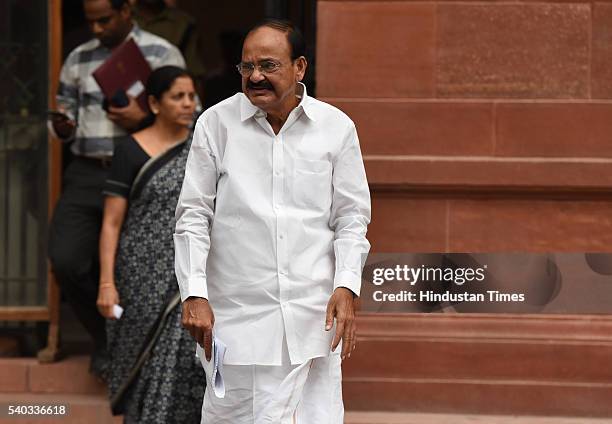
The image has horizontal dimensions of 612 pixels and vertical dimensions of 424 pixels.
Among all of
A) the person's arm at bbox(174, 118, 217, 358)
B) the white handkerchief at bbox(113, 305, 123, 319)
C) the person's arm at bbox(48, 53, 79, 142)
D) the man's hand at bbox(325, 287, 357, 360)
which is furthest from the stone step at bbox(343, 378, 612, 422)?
the person's arm at bbox(174, 118, 217, 358)

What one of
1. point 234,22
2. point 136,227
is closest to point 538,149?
point 136,227

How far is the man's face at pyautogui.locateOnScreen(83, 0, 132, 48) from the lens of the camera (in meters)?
7.96

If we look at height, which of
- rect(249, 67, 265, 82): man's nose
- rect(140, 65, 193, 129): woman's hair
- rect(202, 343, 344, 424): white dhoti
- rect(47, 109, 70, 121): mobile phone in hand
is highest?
rect(140, 65, 193, 129): woman's hair

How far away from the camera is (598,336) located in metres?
7.72

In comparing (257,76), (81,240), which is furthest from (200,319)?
(81,240)

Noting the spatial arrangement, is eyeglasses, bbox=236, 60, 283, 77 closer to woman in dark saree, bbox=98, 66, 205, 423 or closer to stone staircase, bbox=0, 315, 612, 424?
woman in dark saree, bbox=98, 66, 205, 423

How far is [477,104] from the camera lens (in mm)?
7770

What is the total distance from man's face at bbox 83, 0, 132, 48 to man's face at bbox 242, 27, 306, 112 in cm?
259

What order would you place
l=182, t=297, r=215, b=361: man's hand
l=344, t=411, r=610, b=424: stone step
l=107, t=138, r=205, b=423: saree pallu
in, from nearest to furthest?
l=182, t=297, r=215, b=361: man's hand, l=107, t=138, r=205, b=423: saree pallu, l=344, t=411, r=610, b=424: stone step

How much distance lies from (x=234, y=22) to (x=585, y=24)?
6.42 meters

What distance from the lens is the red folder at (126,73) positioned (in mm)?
7777

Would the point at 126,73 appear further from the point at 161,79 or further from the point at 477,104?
the point at 477,104

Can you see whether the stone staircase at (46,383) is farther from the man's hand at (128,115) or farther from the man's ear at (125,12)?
the man's ear at (125,12)

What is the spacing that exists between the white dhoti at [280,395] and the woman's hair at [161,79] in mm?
2145
